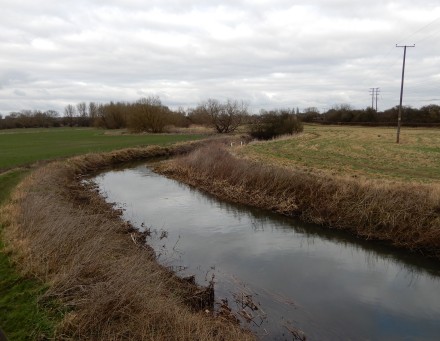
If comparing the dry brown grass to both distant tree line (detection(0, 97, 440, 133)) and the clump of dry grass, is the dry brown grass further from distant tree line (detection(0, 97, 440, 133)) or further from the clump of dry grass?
distant tree line (detection(0, 97, 440, 133))

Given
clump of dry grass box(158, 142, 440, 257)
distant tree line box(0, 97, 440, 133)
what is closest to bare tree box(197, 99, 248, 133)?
distant tree line box(0, 97, 440, 133)

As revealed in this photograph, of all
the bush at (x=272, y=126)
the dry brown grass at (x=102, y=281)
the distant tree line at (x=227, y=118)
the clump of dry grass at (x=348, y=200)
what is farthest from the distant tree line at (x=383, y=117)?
the dry brown grass at (x=102, y=281)

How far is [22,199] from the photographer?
1331cm

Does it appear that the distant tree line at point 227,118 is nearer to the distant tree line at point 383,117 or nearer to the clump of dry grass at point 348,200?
the distant tree line at point 383,117

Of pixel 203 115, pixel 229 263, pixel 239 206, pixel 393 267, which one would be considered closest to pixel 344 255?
pixel 393 267

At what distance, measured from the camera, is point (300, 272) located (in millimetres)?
10836

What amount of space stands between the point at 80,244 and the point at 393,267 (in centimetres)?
874

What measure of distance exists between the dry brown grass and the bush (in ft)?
132

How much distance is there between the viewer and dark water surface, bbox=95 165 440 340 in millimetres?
8133

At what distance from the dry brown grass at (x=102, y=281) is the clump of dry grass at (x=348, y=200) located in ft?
23.8

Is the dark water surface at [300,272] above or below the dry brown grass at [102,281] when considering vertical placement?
below

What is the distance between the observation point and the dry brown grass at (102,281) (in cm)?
592

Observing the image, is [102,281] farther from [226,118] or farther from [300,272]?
[226,118]

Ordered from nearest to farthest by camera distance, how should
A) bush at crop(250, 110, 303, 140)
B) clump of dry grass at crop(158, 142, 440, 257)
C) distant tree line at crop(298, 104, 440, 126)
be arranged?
clump of dry grass at crop(158, 142, 440, 257)
bush at crop(250, 110, 303, 140)
distant tree line at crop(298, 104, 440, 126)
